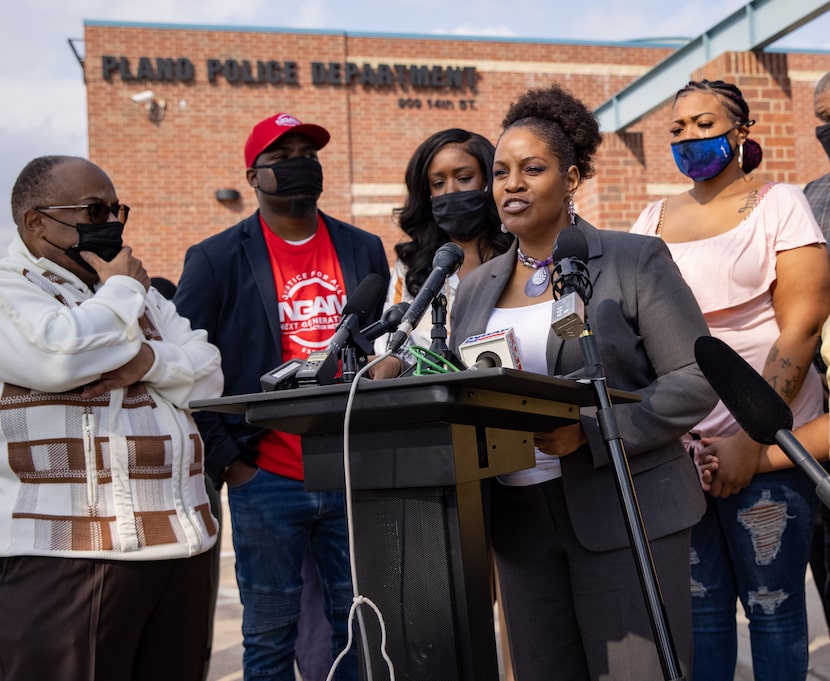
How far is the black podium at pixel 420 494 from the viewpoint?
6.12 ft

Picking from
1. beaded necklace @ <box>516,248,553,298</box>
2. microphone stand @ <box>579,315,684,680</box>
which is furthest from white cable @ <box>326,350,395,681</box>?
beaded necklace @ <box>516,248,553,298</box>

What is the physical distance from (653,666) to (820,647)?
307 centimetres

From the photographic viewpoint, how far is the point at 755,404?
5.75 feet

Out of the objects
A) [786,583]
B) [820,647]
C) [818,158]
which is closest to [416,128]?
[818,158]

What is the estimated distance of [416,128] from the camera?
61.5 feet

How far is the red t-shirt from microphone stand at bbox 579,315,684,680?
1738 mm

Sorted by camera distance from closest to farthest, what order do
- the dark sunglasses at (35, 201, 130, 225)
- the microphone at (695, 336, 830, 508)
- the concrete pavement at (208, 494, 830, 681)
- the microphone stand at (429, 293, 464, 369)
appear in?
the microphone at (695, 336, 830, 508) < the microphone stand at (429, 293, 464, 369) < the dark sunglasses at (35, 201, 130, 225) < the concrete pavement at (208, 494, 830, 681)

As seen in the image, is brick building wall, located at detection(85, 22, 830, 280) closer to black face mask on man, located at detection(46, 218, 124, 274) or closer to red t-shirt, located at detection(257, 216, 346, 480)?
red t-shirt, located at detection(257, 216, 346, 480)

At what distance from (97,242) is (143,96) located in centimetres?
1527

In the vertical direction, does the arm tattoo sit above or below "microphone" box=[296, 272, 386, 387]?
above

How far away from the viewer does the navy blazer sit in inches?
136

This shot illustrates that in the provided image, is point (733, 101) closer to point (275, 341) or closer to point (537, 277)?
point (537, 277)

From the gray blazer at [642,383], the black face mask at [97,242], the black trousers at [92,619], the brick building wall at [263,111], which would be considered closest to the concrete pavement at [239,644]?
the black trousers at [92,619]

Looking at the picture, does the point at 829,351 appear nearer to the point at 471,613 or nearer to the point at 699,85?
the point at 471,613
